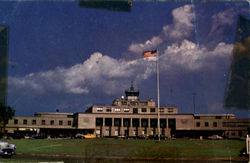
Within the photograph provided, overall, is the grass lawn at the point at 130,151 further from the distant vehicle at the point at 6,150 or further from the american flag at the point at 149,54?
the american flag at the point at 149,54

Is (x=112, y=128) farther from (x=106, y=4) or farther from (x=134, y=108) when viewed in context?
(x=106, y=4)

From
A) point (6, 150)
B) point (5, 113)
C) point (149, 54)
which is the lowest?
point (6, 150)

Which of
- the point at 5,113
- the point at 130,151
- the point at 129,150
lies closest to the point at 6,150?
the point at 130,151

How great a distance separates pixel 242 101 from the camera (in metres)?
9.85

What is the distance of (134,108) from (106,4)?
332 feet

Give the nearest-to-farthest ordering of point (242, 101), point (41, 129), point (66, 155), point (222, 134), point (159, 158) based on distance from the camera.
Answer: point (242, 101)
point (159, 158)
point (66, 155)
point (222, 134)
point (41, 129)

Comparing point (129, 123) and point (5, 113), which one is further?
point (129, 123)

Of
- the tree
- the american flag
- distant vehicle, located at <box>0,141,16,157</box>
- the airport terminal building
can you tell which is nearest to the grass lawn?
distant vehicle, located at <box>0,141,16,157</box>

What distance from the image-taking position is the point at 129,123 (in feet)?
370

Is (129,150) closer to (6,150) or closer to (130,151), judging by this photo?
(130,151)

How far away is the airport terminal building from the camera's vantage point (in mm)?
106312

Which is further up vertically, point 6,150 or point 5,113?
point 5,113

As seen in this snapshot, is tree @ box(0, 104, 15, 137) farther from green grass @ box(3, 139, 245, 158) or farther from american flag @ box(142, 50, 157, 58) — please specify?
american flag @ box(142, 50, 157, 58)

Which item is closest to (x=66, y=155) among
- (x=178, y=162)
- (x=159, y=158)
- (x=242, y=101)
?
(x=159, y=158)
